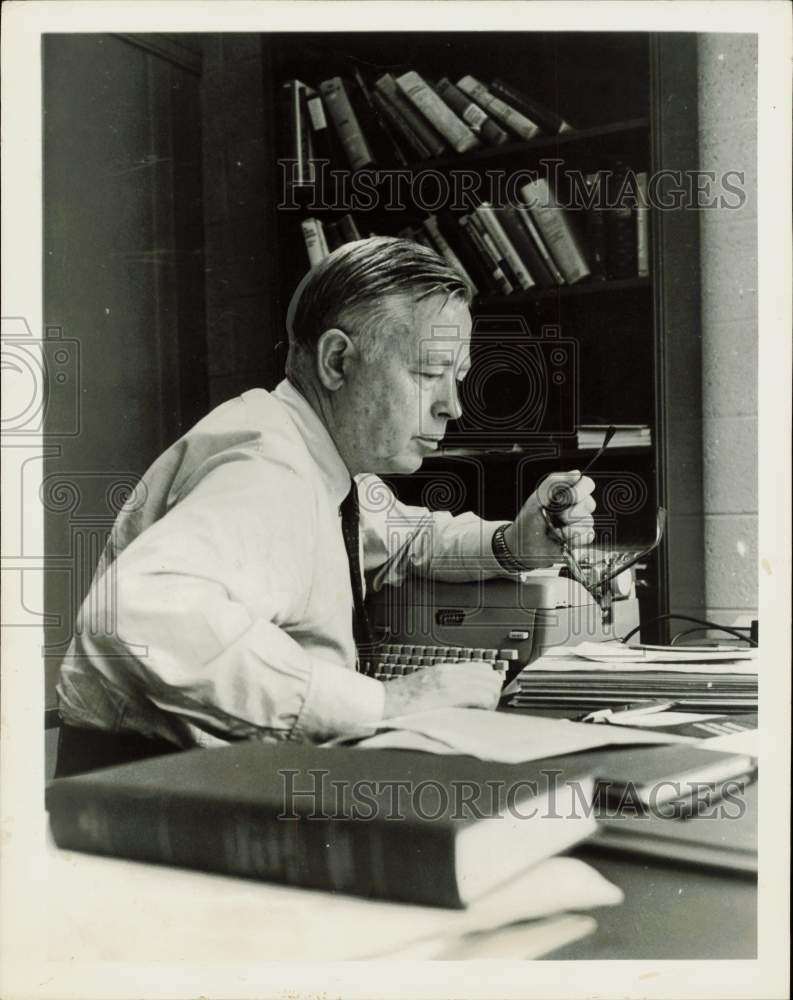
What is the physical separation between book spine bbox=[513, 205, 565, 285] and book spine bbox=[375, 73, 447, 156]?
0.42 ft

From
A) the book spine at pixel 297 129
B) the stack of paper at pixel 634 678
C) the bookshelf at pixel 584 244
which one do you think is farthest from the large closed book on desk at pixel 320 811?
the book spine at pixel 297 129

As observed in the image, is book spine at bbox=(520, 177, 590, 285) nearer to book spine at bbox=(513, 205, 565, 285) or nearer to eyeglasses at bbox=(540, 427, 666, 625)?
book spine at bbox=(513, 205, 565, 285)

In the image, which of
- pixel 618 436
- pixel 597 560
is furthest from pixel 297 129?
pixel 597 560

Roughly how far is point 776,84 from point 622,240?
0.27m

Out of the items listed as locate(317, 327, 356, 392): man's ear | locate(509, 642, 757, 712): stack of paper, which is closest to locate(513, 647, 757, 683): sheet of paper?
locate(509, 642, 757, 712): stack of paper

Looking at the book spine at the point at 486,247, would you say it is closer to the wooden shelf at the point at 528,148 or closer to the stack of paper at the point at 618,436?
the wooden shelf at the point at 528,148

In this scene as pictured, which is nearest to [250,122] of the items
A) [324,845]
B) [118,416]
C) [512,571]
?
[118,416]

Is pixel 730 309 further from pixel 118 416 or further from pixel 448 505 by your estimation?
pixel 118 416

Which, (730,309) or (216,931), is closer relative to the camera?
(216,931)

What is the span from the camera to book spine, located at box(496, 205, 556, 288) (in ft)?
4.10

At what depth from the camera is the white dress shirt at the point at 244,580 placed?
3.68 ft

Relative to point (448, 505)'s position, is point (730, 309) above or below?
above

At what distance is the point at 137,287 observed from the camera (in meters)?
1.24

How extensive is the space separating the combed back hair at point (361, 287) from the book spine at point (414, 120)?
5.4 inches
